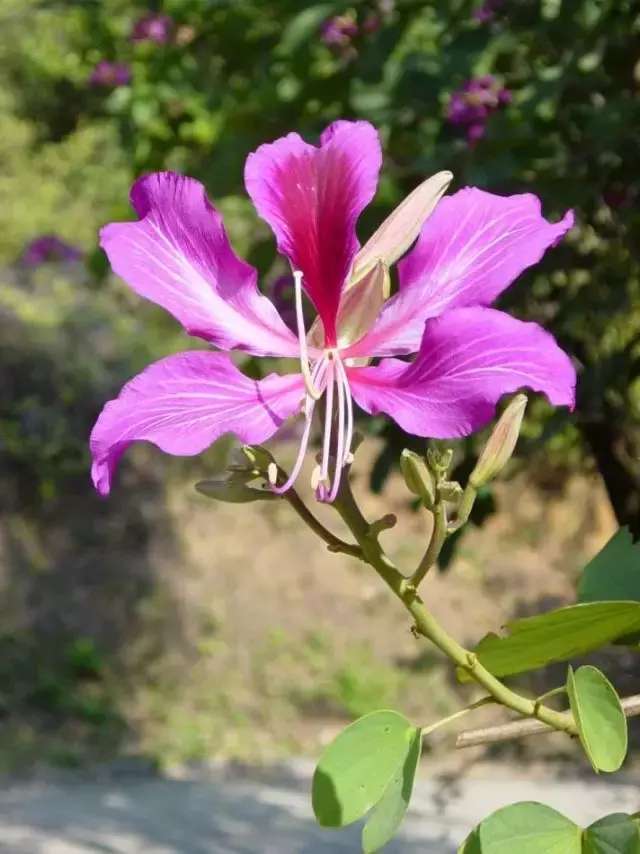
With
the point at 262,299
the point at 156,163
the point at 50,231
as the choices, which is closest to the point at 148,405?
the point at 262,299

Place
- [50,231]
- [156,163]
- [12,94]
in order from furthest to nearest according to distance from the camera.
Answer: [12,94] → [50,231] → [156,163]

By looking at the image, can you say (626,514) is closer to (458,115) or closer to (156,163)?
(458,115)

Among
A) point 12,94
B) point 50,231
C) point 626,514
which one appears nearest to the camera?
point 626,514

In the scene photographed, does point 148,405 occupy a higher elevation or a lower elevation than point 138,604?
lower

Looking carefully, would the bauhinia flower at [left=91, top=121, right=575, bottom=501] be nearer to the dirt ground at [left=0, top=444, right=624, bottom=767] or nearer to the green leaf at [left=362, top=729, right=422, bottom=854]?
the green leaf at [left=362, top=729, right=422, bottom=854]

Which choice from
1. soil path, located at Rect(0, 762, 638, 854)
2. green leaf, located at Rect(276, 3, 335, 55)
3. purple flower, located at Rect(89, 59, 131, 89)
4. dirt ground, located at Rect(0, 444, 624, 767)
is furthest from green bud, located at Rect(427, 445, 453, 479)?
dirt ground, located at Rect(0, 444, 624, 767)

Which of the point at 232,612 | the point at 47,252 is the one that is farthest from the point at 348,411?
the point at 47,252

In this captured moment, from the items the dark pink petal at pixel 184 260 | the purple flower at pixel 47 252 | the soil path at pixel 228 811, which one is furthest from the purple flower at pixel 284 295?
the purple flower at pixel 47 252
